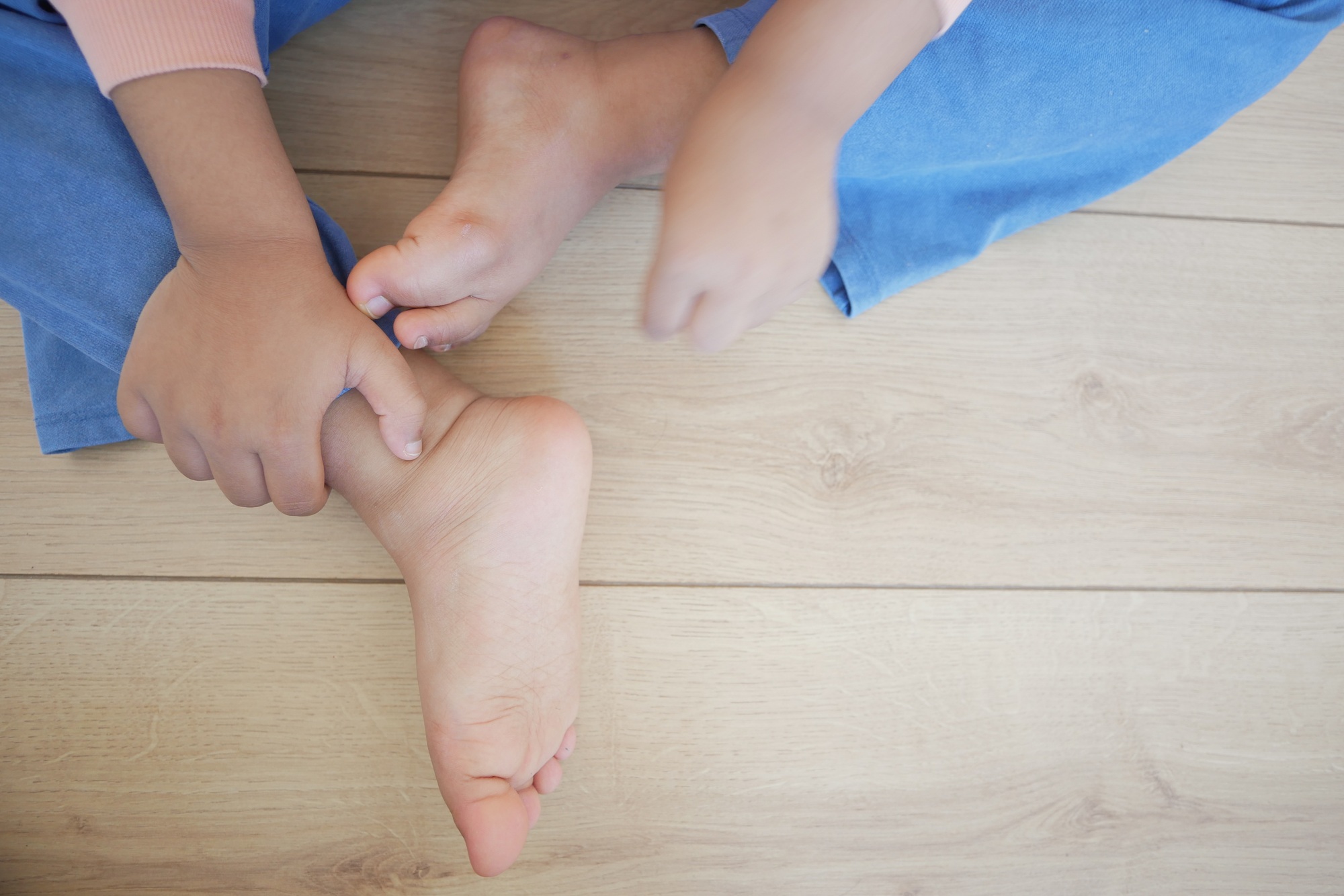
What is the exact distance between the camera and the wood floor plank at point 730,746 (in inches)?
21.8

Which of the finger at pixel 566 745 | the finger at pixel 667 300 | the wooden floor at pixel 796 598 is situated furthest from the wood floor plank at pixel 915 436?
the finger at pixel 667 300

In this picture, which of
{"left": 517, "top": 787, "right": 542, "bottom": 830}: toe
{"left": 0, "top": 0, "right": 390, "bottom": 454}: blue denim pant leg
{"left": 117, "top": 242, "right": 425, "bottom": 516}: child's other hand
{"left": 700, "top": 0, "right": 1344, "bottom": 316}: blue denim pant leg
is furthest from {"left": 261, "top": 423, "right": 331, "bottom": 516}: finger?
{"left": 700, "top": 0, "right": 1344, "bottom": 316}: blue denim pant leg

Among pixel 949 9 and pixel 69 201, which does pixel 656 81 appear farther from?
pixel 69 201

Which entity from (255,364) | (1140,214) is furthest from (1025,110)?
(255,364)

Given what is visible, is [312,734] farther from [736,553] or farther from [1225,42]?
[1225,42]

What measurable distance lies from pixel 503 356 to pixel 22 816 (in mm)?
424

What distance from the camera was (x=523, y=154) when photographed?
553mm

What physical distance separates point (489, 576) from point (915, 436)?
1.07 ft

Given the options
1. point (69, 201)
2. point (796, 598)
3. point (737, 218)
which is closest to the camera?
point (737, 218)

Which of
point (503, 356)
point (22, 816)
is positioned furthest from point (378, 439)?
point (22, 816)

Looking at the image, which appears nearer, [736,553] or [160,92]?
[160,92]

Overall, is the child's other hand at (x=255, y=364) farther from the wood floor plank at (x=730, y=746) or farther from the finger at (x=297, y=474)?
the wood floor plank at (x=730, y=746)

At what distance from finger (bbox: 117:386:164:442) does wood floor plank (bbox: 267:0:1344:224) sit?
0.72ft

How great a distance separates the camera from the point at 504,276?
55cm
